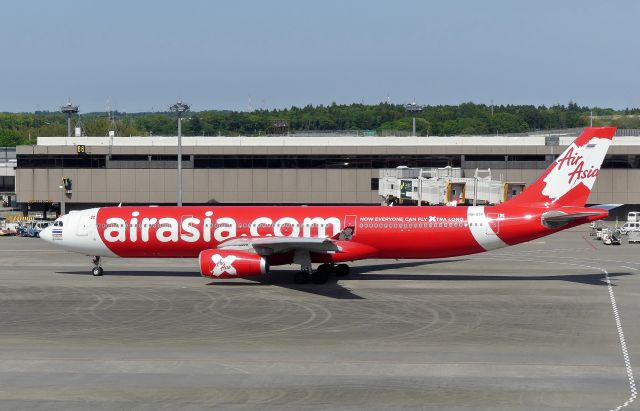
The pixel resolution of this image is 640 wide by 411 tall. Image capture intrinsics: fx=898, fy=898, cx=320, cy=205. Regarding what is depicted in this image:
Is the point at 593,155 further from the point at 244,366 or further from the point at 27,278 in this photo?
the point at 27,278

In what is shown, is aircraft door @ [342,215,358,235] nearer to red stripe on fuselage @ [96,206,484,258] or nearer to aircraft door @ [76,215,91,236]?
red stripe on fuselage @ [96,206,484,258]

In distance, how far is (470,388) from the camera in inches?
1094

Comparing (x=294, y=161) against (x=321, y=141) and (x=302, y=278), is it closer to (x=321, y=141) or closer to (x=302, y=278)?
(x=321, y=141)

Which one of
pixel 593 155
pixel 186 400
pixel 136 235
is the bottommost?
pixel 186 400

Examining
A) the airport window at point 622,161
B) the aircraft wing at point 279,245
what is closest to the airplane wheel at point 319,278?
the aircraft wing at point 279,245

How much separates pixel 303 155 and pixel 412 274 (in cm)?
5361

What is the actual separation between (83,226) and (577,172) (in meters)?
28.9

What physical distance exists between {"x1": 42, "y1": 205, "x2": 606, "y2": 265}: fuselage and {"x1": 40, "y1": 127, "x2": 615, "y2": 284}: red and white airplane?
0.06m

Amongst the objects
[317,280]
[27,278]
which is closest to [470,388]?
[317,280]

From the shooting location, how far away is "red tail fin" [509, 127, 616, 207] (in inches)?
1972

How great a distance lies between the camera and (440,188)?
86375mm

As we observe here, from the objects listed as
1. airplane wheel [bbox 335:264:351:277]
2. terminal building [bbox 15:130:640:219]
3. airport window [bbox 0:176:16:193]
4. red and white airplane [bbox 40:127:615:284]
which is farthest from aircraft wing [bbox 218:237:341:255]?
airport window [bbox 0:176:16:193]

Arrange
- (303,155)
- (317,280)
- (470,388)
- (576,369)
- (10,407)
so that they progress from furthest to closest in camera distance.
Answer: (303,155), (317,280), (576,369), (470,388), (10,407)

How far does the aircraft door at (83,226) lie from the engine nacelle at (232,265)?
31.2ft
